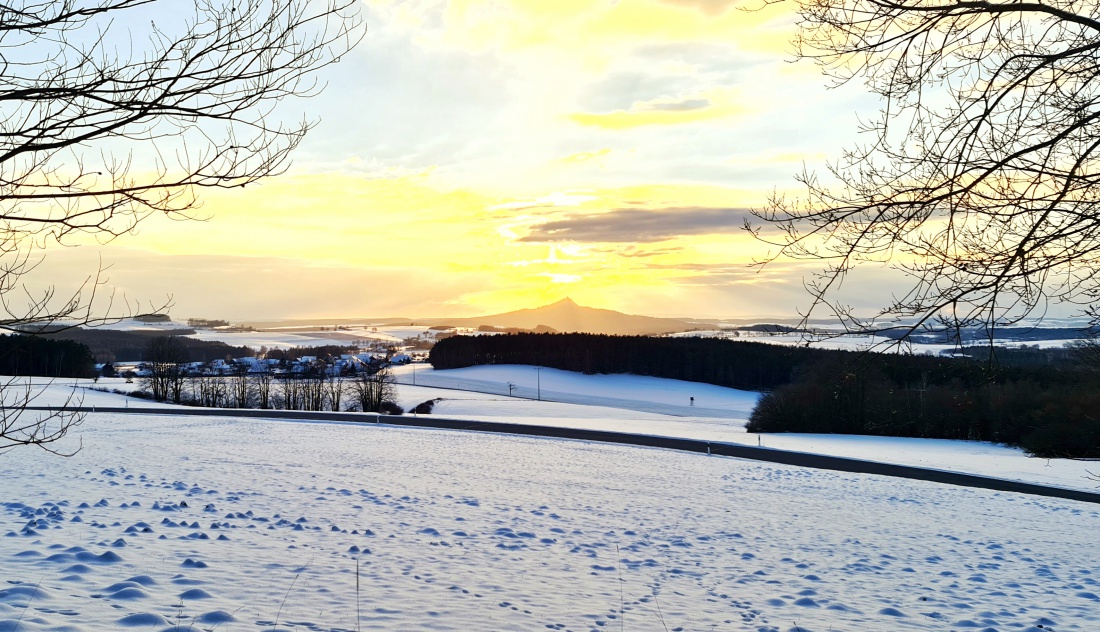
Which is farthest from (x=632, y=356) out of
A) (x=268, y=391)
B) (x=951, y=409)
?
(x=951, y=409)

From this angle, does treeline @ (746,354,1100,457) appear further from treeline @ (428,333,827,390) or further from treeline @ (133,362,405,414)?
treeline @ (428,333,827,390)

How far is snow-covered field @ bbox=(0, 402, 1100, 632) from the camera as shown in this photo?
7371 mm

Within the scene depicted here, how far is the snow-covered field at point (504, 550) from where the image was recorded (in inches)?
290

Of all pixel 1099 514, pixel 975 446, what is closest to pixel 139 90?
pixel 1099 514

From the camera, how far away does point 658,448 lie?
3180cm

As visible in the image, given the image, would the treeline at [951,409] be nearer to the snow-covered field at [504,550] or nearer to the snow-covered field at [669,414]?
the snow-covered field at [669,414]

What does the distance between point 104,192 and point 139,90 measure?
27.1 inches

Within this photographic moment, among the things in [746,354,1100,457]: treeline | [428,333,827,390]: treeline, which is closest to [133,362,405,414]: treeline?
[428,333,827,390]: treeline

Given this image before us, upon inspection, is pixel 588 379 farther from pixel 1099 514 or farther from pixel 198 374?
pixel 1099 514

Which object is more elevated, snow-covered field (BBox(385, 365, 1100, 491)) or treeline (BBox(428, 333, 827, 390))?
A: treeline (BBox(428, 333, 827, 390))

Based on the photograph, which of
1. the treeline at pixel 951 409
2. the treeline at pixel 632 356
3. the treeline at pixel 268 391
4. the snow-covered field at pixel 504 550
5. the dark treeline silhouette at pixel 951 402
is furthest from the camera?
the treeline at pixel 632 356

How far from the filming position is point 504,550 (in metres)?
11.1

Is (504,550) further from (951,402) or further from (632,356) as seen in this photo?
(632,356)

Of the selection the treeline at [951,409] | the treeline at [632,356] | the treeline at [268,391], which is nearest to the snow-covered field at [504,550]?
the treeline at [951,409]
